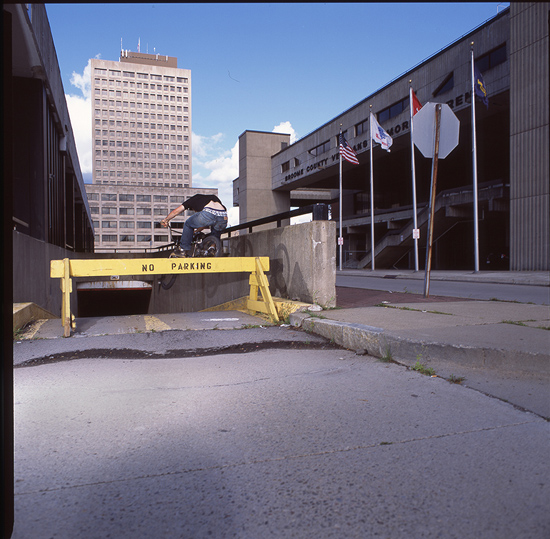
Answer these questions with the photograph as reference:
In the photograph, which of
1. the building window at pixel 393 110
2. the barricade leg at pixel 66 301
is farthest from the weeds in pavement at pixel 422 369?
the building window at pixel 393 110

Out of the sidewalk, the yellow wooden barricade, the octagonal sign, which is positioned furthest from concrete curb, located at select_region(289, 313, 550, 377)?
the octagonal sign

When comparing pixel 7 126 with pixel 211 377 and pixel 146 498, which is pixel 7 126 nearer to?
pixel 146 498

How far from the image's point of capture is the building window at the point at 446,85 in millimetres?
29114

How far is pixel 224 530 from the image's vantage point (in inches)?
69.9

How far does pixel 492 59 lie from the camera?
87.9 feet

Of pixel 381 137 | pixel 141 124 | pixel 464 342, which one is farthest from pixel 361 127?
pixel 141 124

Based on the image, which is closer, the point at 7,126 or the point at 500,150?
the point at 7,126

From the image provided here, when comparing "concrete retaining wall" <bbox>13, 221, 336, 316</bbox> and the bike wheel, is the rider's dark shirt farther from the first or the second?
"concrete retaining wall" <bbox>13, 221, 336, 316</bbox>

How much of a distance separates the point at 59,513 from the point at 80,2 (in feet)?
6.21

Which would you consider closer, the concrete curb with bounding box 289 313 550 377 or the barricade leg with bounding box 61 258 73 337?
the concrete curb with bounding box 289 313 550 377

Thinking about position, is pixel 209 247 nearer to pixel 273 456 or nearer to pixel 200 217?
pixel 200 217

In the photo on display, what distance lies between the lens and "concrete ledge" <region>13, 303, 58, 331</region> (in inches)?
232

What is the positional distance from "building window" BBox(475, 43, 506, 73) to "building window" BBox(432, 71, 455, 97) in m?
1.68

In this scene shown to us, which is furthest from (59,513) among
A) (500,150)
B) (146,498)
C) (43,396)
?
(500,150)
